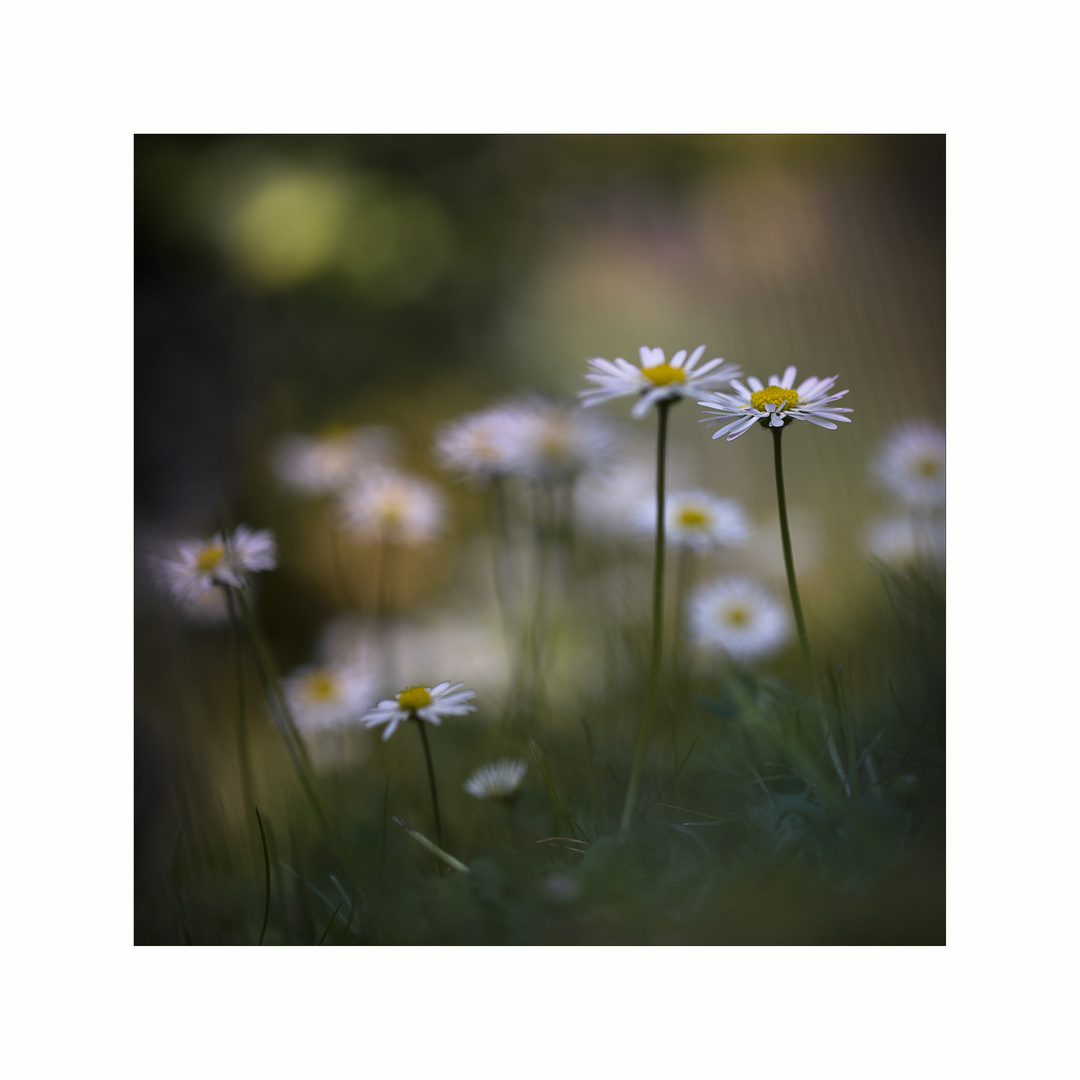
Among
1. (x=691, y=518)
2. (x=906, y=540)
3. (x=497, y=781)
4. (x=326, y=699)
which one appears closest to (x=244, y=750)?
(x=326, y=699)

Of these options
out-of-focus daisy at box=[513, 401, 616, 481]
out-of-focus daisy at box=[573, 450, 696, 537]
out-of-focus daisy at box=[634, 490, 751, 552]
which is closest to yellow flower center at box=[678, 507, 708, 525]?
out-of-focus daisy at box=[634, 490, 751, 552]

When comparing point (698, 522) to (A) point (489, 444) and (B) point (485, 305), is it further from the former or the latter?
(B) point (485, 305)

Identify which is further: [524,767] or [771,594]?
[771,594]

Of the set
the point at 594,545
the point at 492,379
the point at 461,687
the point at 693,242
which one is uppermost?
the point at 693,242

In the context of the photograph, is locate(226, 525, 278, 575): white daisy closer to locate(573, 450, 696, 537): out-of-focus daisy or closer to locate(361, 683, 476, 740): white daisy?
locate(361, 683, 476, 740): white daisy

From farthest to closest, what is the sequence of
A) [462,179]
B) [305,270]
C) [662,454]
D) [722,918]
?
[305,270] < [462,179] < [722,918] < [662,454]

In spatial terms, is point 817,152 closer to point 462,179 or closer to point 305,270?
point 462,179

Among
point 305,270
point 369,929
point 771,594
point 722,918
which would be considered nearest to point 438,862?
point 369,929
